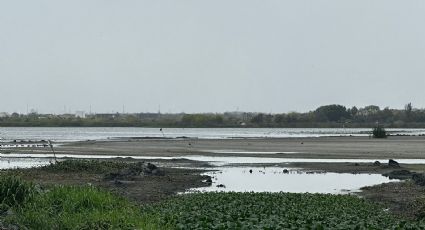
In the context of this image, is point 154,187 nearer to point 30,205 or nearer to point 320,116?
point 30,205

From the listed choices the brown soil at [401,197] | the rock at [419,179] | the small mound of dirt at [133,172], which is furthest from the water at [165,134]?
the brown soil at [401,197]

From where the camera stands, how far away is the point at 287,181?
3475 cm

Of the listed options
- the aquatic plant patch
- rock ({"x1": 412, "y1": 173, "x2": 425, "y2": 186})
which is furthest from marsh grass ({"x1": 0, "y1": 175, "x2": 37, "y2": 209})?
rock ({"x1": 412, "y1": 173, "x2": 425, "y2": 186})

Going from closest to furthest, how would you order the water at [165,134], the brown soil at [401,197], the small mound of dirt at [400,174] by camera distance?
the brown soil at [401,197] → the small mound of dirt at [400,174] → the water at [165,134]

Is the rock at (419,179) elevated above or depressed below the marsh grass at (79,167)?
below

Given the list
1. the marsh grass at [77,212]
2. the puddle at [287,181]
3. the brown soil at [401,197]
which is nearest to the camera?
the marsh grass at [77,212]

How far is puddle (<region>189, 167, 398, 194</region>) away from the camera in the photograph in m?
31.0

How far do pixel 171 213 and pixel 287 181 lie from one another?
15578 mm

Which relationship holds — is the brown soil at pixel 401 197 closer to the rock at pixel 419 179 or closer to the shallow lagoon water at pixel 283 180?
the rock at pixel 419 179

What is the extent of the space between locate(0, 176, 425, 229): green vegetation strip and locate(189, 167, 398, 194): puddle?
7.15m

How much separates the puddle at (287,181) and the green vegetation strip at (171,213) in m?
7.15

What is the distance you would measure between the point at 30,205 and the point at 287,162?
30517 mm

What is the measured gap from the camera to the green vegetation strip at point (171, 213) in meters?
16.2

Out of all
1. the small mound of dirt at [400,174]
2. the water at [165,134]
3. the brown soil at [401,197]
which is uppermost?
the water at [165,134]
